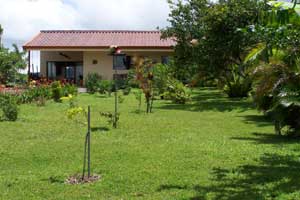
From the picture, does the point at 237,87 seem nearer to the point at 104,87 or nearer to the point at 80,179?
the point at 104,87

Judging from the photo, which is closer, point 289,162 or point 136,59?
point 289,162

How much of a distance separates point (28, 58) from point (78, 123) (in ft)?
80.2

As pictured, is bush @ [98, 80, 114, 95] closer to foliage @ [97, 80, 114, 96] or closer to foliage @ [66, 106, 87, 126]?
foliage @ [97, 80, 114, 96]

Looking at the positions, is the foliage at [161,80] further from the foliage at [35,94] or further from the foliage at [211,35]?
the foliage at [35,94]

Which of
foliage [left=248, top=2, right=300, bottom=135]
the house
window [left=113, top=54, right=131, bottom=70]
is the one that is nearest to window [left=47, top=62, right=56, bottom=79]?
the house

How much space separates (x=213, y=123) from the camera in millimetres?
14727

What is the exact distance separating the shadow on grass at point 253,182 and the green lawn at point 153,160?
0.01 metres

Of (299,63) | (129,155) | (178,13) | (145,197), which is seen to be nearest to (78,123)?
(129,155)

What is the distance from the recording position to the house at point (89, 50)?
37438 millimetres

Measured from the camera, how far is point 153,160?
8.80m

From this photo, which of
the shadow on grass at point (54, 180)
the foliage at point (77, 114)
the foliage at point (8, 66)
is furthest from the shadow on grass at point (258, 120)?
the foliage at point (8, 66)

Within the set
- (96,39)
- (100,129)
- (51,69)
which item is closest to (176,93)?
(100,129)

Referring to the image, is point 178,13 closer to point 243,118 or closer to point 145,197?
point 243,118

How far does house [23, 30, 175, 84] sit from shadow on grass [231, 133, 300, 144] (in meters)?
23.9
